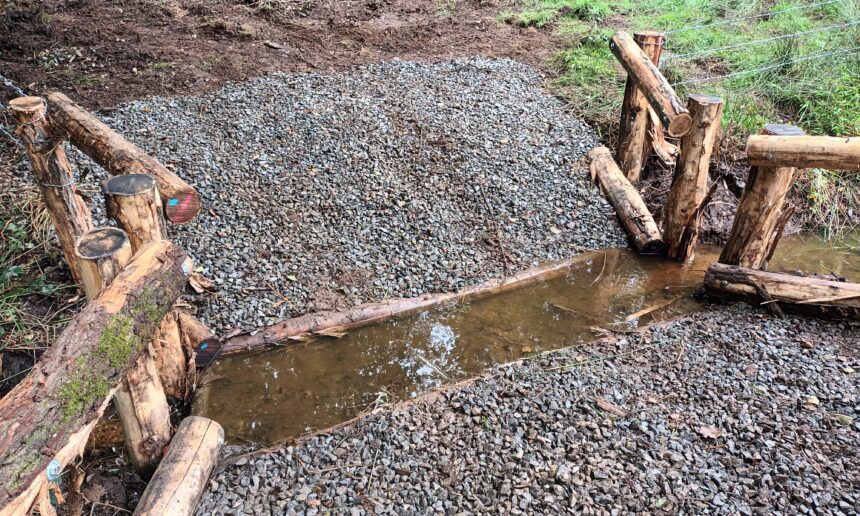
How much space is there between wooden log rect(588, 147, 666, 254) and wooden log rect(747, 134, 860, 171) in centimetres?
139

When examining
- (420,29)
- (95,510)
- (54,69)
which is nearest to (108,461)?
(95,510)

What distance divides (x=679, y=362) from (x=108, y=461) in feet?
12.1

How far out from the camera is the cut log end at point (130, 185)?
3084 mm

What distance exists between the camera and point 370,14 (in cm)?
966

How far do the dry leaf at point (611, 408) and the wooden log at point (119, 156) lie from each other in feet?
9.16

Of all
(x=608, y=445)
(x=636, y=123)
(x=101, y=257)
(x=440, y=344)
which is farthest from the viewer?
(x=636, y=123)

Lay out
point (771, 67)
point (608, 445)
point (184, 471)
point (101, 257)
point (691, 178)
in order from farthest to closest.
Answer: point (771, 67) < point (691, 178) < point (608, 445) < point (184, 471) < point (101, 257)

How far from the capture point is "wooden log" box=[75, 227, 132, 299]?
2.74 metres

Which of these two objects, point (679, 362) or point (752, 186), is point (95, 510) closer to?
point (679, 362)

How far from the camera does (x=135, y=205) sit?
10.2 feet

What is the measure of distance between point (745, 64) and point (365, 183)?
5.39 meters

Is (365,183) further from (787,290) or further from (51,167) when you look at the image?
(787,290)

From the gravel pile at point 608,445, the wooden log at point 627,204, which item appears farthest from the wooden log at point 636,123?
the gravel pile at point 608,445

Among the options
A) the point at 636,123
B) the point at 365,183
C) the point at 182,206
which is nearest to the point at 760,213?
the point at 636,123
